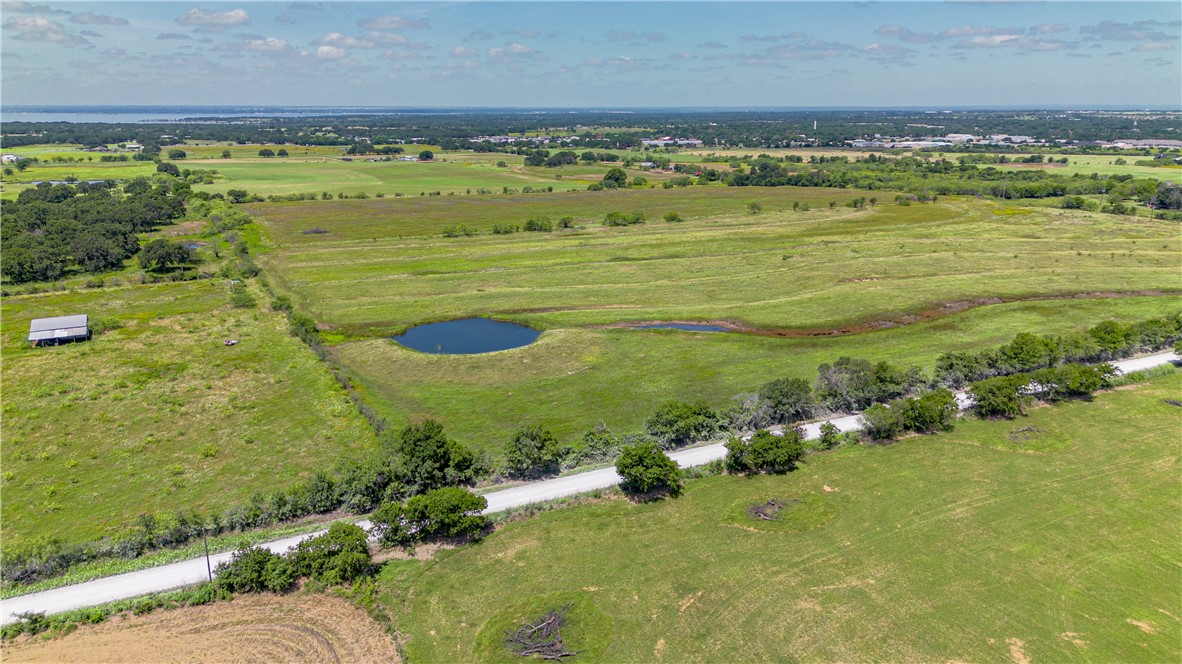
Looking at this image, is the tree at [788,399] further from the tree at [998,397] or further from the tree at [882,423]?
the tree at [998,397]

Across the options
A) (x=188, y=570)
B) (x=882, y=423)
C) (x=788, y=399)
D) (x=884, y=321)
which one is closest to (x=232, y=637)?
(x=188, y=570)

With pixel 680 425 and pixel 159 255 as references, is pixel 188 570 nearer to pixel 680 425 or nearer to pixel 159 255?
pixel 680 425

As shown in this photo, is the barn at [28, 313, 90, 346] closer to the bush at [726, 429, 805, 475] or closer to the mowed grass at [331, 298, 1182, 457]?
the mowed grass at [331, 298, 1182, 457]

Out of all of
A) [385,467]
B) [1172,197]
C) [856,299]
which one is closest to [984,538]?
[385,467]

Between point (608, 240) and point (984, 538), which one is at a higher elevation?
point (608, 240)

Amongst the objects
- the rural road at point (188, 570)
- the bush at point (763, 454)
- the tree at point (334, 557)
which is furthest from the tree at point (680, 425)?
the tree at point (334, 557)

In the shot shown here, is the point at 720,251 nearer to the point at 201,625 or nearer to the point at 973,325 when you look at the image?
the point at 973,325
